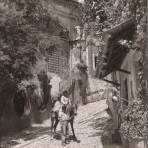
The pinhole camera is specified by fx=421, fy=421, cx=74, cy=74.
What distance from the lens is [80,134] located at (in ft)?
55.5

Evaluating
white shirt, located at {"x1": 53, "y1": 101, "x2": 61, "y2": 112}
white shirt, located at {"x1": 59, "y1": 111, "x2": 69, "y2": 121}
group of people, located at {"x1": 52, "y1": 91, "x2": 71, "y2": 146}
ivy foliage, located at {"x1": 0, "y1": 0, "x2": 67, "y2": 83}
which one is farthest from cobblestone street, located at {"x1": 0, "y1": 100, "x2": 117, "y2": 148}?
ivy foliage, located at {"x1": 0, "y1": 0, "x2": 67, "y2": 83}

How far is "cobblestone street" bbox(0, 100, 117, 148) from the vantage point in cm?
1546

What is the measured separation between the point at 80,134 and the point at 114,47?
7.21 metres

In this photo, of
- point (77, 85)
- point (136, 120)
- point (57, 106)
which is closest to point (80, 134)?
point (57, 106)

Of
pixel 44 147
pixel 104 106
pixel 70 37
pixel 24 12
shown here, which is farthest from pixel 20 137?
pixel 70 37

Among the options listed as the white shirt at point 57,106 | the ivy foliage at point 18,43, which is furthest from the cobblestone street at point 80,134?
the ivy foliage at point 18,43

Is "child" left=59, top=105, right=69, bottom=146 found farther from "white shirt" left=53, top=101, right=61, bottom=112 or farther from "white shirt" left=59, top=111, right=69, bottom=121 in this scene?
"white shirt" left=53, top=101, right=61, bottom=112

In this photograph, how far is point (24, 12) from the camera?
18859 mm

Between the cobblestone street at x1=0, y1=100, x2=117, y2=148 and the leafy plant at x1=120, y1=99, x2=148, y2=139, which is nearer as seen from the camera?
the leafy plant at x1=120, y1=99, x2=148, y2=139

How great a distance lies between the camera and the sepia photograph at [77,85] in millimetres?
8938

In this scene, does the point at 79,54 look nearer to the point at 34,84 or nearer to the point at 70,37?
the point at 70,37

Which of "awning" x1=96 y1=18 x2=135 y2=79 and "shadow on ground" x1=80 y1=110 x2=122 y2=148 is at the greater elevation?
"awning" x1=96 y1=18 x2=135 y2=79

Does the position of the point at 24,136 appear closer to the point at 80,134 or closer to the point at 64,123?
the point at 80,134

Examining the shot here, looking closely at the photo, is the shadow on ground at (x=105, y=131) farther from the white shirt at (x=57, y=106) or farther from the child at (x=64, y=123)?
the white shirt at (x=57, y=106)
